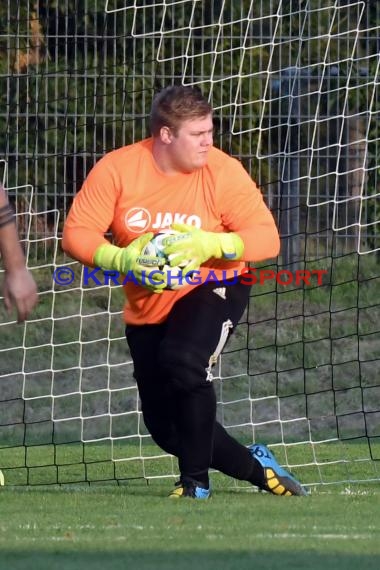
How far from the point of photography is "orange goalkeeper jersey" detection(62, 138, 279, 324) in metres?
5.98

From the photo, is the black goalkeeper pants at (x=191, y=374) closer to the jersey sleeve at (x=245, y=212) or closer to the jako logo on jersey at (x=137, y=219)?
the jersey sleeve at (x=245, y=212)

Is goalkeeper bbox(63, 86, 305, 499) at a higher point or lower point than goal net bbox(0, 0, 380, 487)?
higher

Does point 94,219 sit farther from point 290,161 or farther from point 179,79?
point 290,161

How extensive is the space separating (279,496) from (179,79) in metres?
4.43

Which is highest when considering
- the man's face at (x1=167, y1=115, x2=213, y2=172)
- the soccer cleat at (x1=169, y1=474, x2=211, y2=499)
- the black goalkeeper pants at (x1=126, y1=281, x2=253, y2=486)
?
the man's face at (x1=167, y1=115, x2=213, y2=172)

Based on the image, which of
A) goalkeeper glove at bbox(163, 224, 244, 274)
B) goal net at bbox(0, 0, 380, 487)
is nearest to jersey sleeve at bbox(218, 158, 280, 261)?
goalkeeper glove at bbox(163, 224, 244, 274)

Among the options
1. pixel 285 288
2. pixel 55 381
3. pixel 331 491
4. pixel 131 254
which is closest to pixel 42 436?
pixel 55 381

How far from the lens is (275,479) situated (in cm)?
625

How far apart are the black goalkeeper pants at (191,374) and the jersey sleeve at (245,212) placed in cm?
23

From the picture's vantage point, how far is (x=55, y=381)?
37.7 feet

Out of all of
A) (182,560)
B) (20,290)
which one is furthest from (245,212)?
(20,290)
